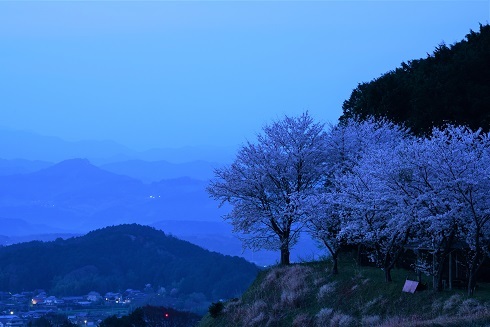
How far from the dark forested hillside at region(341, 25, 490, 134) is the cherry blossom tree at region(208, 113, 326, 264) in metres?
5.69

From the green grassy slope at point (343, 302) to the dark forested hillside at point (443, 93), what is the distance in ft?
29.6

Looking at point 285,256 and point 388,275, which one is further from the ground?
point 285,256

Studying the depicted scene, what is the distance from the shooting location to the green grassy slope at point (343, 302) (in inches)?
906

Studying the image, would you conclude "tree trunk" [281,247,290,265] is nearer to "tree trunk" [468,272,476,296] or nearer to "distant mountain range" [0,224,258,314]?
"tree trunk" [468,272,476,296]

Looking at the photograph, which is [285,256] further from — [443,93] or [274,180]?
[443,93]

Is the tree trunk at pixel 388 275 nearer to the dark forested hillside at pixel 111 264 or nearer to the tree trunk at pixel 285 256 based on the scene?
the tree trunk at pixel 285 256

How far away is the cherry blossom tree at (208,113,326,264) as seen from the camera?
40.5m

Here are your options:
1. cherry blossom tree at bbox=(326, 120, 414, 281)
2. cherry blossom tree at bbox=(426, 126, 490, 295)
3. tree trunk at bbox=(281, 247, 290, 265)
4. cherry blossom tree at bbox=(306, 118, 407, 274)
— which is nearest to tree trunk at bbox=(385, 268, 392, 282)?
cherry blossom tree at bbox=(326, 120, 414, 281)

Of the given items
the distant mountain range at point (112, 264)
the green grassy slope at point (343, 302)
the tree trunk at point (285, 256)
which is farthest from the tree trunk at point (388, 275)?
the distant mountain range at point (112, 264)

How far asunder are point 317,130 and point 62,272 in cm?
7262

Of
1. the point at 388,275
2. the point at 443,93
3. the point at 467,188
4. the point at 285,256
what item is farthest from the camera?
the point at 285,256

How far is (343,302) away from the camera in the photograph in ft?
97.8

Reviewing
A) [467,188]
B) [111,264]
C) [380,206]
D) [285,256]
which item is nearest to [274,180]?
[285,256]

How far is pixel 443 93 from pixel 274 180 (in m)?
9.86
